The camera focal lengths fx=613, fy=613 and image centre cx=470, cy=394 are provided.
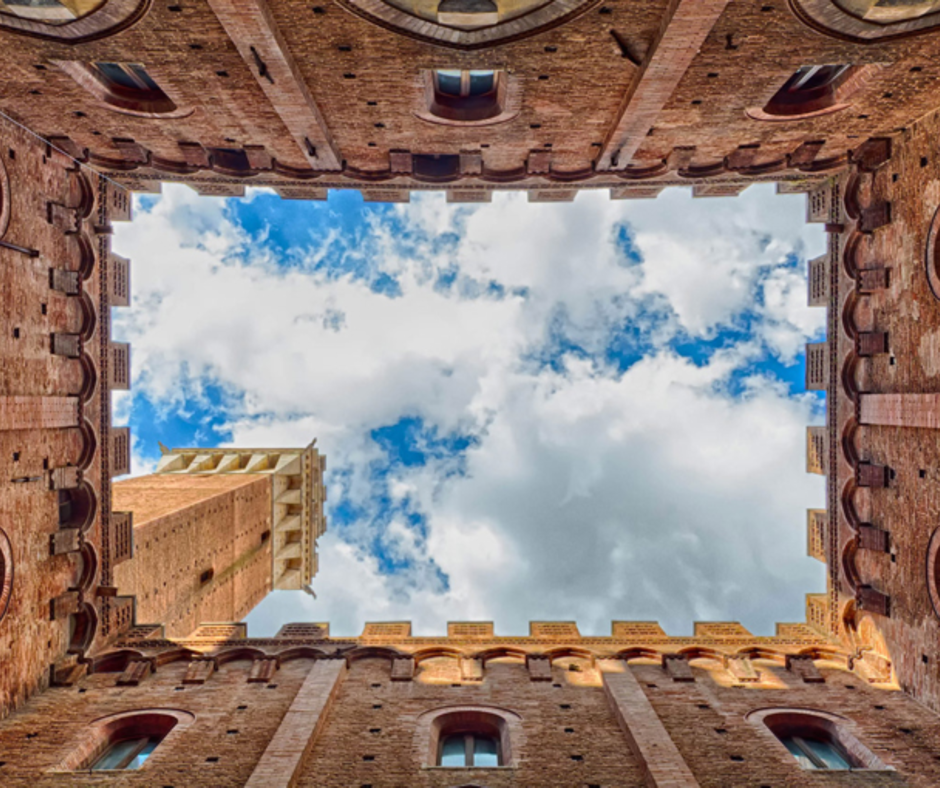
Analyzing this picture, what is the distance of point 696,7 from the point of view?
366 inches

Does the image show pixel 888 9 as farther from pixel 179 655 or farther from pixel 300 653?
pixel 179 655

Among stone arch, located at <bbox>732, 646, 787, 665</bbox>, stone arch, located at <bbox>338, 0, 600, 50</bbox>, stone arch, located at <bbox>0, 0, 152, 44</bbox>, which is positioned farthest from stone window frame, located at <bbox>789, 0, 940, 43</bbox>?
stone arch, located at <bbox>732, 646, 787, 665</bbox>

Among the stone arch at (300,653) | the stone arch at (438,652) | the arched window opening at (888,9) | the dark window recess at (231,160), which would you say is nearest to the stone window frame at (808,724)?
Answer: the stone arch at (438,652)

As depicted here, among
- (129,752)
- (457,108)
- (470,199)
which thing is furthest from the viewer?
(470,199)

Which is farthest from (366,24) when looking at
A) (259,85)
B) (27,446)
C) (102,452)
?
(102,452)

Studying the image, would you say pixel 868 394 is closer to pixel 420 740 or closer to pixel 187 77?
pixel 420 740

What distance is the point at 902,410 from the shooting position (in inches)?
503

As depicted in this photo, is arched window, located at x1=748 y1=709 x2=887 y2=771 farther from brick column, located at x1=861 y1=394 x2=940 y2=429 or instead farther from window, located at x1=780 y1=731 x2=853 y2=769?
brick column, located at x1=861 y1=394 x2=940 y2=429

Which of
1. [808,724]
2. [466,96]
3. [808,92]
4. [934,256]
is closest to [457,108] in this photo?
[466,96]

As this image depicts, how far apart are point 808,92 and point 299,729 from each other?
16160 millimetres

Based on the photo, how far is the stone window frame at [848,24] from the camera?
9.67 m

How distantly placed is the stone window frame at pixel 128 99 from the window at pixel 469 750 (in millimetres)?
13806

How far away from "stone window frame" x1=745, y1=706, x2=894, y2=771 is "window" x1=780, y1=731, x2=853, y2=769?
0.09m

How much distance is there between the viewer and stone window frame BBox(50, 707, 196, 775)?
11.5 m
